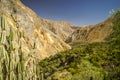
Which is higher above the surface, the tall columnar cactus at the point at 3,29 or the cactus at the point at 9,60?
the tall columnar cactus at the point at 3,29

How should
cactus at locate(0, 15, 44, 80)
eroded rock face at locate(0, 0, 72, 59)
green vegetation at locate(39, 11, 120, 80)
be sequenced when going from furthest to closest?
eroded rock face at locate(0, 0, 72, 59) → green vegetation at locate(39, 11, 120, 80) → cactus at locate(0, 15, 44, 80)

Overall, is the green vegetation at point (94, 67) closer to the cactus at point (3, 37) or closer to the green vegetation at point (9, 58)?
the green vegetation at point (9, 58)

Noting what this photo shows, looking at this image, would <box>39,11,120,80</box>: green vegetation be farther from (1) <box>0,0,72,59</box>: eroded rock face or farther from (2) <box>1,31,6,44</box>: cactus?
(1) <box>0,0,72,59</box>: eroded rock face

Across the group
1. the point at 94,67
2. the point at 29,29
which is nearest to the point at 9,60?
the point at 94,67

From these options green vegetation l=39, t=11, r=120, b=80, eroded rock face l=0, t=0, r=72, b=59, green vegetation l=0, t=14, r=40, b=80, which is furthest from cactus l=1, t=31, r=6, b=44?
eroded rock face l=0, t=0, r=72, b=59

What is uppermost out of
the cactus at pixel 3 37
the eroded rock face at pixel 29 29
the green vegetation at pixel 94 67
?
the eroded rock face at pixel 29 29

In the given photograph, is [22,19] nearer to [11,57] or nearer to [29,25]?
[29,25]

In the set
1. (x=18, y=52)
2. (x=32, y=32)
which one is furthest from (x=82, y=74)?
(x=32, y=32)

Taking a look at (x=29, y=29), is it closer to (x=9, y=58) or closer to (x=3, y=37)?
(x=9, y=58)

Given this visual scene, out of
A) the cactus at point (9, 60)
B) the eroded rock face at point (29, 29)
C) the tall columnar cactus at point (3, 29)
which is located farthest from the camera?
the eroded rock face at point (29, 29)

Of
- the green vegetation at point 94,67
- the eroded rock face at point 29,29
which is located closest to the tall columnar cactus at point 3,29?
the green vegetation at point 94,67

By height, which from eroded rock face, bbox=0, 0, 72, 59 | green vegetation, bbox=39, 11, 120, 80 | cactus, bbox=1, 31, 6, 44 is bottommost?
green vegetation, bbox=39, 11, 120, 80

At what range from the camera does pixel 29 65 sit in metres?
27.1

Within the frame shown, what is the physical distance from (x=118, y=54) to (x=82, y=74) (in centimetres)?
3322
